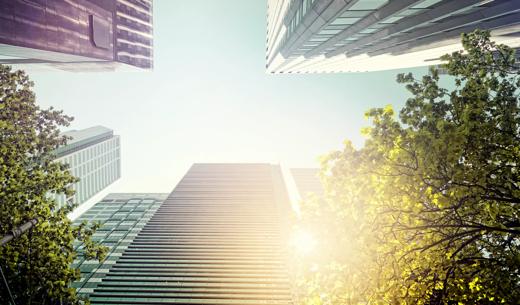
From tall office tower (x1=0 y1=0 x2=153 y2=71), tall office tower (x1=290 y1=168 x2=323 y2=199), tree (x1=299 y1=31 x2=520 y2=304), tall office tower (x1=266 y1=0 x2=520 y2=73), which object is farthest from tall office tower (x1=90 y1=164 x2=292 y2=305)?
tall office tower (x1=290 y1=168 x2=323 y2=199)

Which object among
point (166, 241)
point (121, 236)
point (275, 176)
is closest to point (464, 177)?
point (166, 241)

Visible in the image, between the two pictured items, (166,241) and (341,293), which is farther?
(166,241)

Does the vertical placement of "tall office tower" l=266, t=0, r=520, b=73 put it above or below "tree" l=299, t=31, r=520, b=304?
above

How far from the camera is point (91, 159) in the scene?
444 feet

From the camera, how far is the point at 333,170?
32.2 ft

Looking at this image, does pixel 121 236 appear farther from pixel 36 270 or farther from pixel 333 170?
pixel 333 170

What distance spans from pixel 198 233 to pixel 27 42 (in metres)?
52.5

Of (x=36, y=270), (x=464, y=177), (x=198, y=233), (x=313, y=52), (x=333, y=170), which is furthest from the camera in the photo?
(x=198, y=233)

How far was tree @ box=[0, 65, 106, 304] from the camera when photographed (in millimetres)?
11789

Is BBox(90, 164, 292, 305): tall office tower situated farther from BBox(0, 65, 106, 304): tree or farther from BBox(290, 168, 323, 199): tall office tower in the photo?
BBox(290, 168, 323, 199): tall office tower

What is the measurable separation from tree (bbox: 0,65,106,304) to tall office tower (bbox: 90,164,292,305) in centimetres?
3553

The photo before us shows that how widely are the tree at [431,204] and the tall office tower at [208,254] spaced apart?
39769 millimetres

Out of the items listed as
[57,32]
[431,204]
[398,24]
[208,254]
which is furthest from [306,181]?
[431,204]

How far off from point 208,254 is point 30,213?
1911 inches
